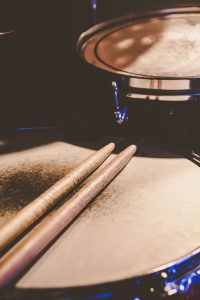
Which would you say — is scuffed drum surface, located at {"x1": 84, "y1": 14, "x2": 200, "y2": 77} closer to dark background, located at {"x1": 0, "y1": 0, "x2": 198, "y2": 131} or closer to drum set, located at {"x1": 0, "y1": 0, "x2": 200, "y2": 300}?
drum set, located at {"x1": 0, "y1": 0, "x2": 200, "y2": 300}

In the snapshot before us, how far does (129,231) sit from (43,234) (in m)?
0.24

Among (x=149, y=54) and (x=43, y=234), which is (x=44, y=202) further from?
(x=149, y=54)

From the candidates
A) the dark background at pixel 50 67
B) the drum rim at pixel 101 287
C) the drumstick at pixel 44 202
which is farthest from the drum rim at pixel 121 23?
the drum rim at pixel 101 287

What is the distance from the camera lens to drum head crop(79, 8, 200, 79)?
1.21 m

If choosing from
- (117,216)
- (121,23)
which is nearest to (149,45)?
(121,23)

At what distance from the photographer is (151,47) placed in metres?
1.39

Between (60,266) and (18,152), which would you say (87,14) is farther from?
(60,266)

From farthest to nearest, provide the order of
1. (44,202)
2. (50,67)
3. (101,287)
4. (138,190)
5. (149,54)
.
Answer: (50,67) → (149,54) → (138,190) → (44,202) → (101,287)

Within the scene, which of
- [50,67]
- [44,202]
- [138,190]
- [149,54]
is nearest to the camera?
[44,202]

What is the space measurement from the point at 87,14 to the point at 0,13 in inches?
18.5

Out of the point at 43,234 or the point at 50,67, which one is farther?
the point at 50,67

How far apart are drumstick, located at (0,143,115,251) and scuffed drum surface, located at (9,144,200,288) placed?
83 mm

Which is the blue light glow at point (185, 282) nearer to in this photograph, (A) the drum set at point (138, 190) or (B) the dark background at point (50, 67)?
(A) the drum set at point (138, 190)

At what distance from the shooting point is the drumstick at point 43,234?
682 mm
